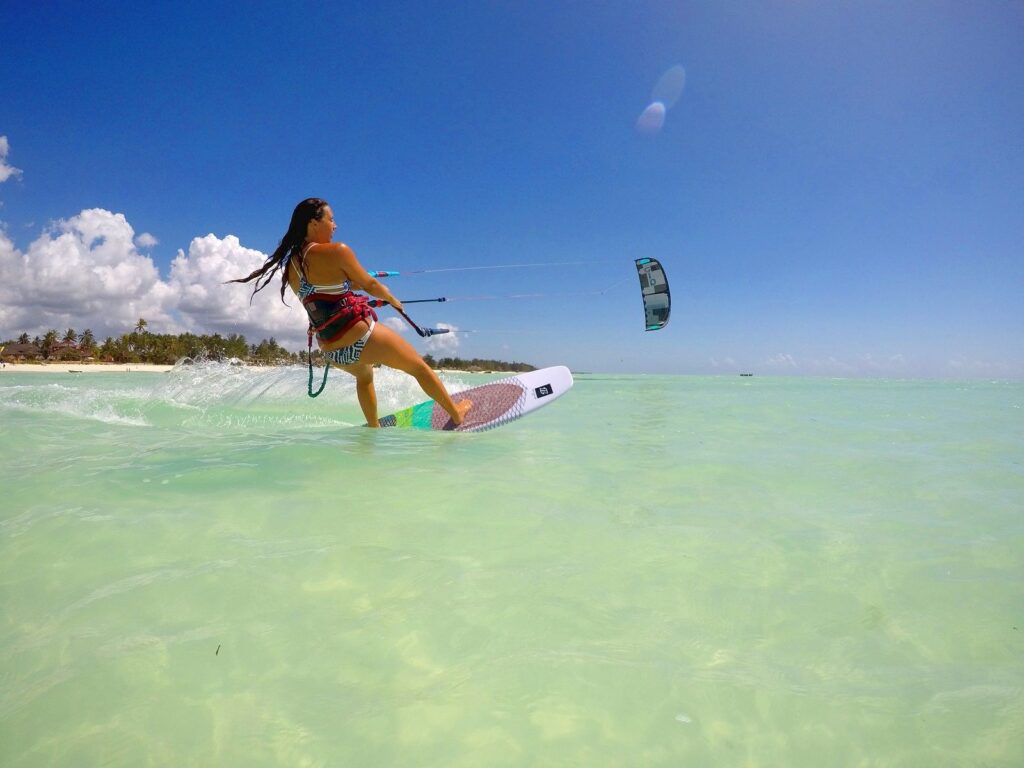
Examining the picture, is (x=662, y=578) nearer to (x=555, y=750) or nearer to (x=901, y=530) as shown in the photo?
(x=555, y=750)

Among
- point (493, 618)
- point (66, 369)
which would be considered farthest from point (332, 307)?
point (66, 369)

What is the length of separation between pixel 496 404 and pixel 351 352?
2.05 meters

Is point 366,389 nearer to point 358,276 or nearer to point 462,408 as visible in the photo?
point 462,408

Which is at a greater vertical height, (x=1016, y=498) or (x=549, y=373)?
(x=549, y=373)

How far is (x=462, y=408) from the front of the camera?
584 centimetres

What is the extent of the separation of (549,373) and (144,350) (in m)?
90.3

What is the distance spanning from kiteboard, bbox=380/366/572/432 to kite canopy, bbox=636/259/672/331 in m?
7.03

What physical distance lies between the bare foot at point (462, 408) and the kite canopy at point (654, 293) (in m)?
8.41

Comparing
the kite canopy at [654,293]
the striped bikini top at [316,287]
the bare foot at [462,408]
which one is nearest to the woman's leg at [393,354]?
the striped bikini top at [316,287]

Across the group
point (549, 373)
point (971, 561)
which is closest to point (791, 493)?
point (971, 561)

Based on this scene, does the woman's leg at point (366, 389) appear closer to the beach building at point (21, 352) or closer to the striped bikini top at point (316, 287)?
the striped bikini top at point (316, 287)

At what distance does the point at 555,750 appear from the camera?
3.61 ft

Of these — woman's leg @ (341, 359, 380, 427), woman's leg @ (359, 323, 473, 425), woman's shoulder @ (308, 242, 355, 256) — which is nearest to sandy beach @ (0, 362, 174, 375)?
woman's leg @ (341, 359, 380, 427)

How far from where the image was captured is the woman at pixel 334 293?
4.37 meters
